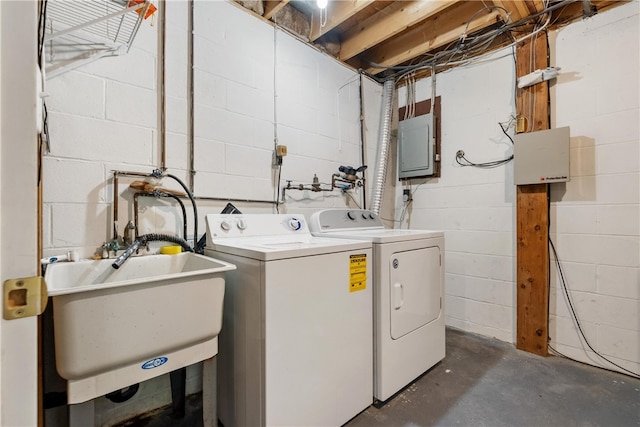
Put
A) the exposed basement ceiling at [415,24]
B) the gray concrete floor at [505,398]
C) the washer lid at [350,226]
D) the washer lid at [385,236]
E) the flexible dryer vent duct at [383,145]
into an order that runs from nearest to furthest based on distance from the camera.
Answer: the gray concrete floor at [505,398] < the washer lid at [385,236] < the washer lid at [350,226] < the exposed basement ceiling at [415,24] < the flexible dryer vent duct at [383,145]

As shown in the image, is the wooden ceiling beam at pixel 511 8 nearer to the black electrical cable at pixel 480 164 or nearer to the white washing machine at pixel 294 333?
the black electrical cable at pixel 480 164

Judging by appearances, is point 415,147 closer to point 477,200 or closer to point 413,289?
point 477,200

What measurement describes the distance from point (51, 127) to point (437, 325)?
2436mm

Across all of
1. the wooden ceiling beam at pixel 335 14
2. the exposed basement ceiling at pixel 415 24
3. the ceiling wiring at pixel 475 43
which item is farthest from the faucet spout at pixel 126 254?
the ceiling wiring at pixel 475 43

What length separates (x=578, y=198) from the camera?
207cm

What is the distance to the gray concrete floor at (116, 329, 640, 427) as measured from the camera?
4.98ft

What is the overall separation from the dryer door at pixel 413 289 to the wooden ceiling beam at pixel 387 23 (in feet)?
5.64

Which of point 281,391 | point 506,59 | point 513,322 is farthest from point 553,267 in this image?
point 281,391

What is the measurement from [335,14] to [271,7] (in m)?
0.52

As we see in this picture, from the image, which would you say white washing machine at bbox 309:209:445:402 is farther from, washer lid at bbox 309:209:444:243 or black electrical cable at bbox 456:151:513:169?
black electrical cable at bbox 456:151:513:169

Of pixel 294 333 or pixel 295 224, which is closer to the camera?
pixel 294 333

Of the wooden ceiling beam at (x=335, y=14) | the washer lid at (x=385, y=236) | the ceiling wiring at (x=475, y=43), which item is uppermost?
the wooden ceiling beam at (x=335, y=14)

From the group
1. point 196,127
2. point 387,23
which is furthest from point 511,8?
point 196,127

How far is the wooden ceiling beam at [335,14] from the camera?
2.12 metres
